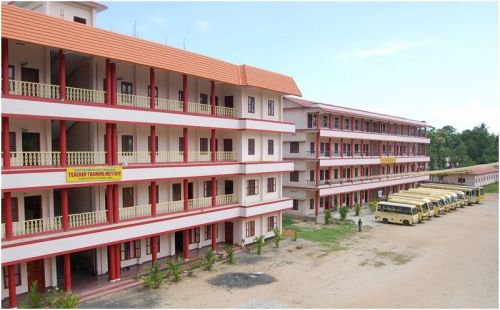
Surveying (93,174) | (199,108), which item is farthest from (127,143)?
(199,108)

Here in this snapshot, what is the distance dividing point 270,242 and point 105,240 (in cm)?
1266

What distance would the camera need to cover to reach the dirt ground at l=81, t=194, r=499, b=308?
53.6ft

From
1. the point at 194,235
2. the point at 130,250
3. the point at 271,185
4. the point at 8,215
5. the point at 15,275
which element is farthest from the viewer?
the point at 271,185

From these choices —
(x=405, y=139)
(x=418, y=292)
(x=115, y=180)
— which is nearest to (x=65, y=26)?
(x=115, y=180)

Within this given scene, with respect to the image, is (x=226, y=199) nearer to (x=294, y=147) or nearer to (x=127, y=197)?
(x=127, y=197)

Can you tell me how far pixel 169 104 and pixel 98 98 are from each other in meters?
4.23

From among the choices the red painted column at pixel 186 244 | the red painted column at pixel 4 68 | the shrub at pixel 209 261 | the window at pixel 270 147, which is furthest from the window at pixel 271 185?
the red painted column at pixel 4 68

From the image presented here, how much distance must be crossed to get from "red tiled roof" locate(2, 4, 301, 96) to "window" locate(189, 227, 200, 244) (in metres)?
9.21

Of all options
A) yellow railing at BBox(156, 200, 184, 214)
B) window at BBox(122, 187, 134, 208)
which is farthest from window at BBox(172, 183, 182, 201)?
window at BBox(122, 187, 134, 208)

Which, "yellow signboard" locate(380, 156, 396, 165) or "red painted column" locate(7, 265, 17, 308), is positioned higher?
"yellow signboard" locate(380, 156, 396, 165)

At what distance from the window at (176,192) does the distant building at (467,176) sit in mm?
42535

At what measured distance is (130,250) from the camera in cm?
2089

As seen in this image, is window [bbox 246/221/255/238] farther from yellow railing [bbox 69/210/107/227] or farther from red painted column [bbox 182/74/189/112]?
yellow railing [bbox 69/210/107/227]

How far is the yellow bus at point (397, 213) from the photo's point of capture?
110 feet
